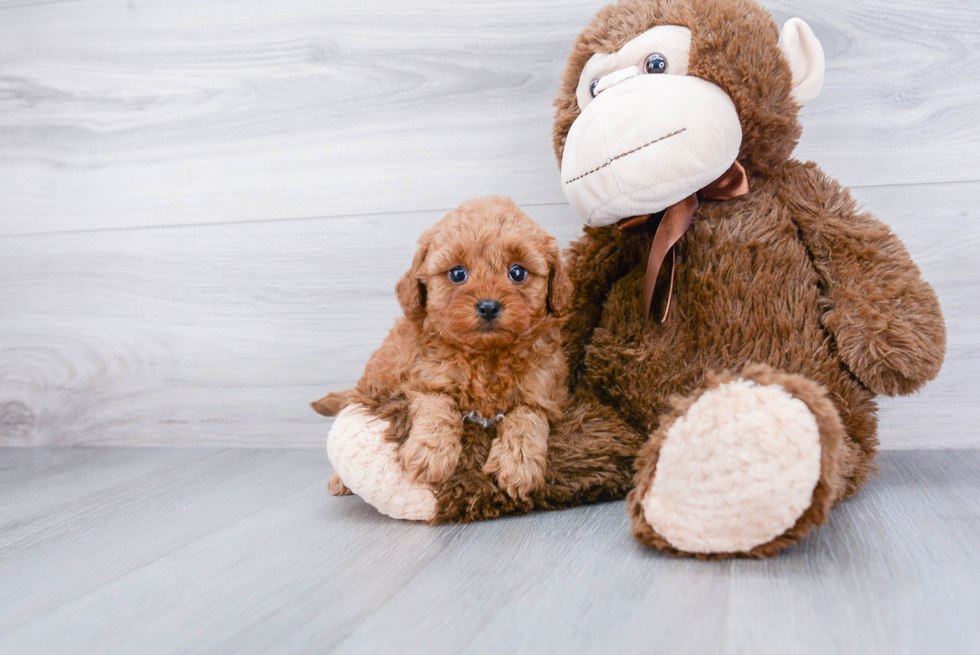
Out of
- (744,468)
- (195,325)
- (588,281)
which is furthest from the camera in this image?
(195,325)

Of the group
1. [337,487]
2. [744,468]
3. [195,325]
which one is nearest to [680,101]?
[744,468]

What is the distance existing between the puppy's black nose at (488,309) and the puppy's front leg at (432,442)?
5.3 inches

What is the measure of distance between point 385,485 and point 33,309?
1.12 m

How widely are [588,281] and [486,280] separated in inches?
9.2

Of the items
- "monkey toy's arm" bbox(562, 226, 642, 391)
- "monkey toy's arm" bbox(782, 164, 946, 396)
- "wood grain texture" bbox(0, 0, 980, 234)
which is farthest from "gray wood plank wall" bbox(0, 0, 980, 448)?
"monkey toy's arm" bbox(782, 164, 946, 396)

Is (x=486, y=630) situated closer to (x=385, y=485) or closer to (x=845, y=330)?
(x=385, y=485)

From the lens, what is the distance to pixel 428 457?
0.89 meters

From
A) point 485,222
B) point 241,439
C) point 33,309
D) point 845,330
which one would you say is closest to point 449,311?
point 485,222

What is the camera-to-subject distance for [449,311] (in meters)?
0.90

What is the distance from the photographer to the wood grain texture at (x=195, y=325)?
1.42 meters

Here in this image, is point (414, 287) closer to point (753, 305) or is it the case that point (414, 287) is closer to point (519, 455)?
point (519, 455)

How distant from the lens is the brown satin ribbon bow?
3.11ft

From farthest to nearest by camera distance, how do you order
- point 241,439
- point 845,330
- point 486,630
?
point 241,439, point 845,330, point 486,630

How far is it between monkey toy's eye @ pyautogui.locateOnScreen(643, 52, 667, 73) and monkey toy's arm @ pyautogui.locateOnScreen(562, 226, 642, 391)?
0.23 metres
